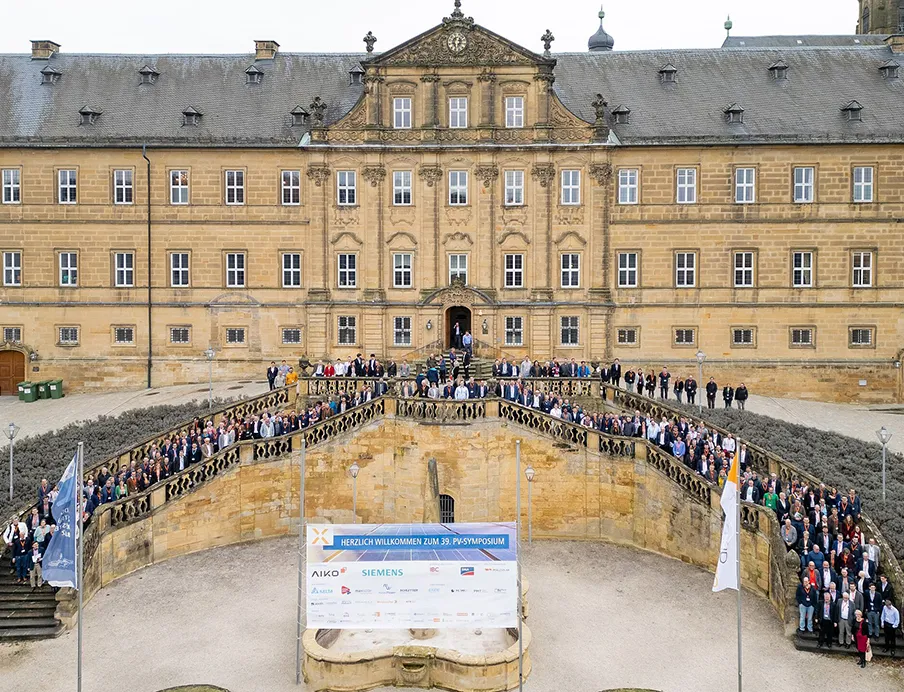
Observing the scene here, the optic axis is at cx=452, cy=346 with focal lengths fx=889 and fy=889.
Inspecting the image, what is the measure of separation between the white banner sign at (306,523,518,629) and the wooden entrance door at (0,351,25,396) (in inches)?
1272

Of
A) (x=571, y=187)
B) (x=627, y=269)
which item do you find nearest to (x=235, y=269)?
(x=571, y=187)

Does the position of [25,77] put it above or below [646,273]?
above

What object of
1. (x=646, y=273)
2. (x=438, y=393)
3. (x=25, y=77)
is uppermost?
(x=25, y=77)

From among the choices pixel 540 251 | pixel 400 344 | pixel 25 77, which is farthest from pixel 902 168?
pixel 25 77

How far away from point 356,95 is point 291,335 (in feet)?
41.4

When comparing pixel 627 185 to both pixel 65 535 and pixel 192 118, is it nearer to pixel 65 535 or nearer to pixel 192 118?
pixel 192 118

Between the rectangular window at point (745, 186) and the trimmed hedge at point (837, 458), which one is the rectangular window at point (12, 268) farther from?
the rectangular window at point (745, 186)

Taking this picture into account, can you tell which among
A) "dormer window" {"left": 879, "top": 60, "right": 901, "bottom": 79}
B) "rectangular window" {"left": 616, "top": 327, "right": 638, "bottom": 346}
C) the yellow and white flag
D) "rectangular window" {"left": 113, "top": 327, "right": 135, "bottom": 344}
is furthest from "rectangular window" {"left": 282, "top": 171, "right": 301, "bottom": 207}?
"dormer window" {"left": 879, "top": 60, "right": 901, "bottom": 79}

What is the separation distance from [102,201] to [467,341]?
1957 cm

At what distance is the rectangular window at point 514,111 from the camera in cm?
4297

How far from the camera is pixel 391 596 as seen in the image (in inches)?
688

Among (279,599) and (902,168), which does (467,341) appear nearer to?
(279,599)

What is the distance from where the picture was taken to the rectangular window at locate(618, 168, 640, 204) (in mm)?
43237

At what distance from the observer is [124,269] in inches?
1732
